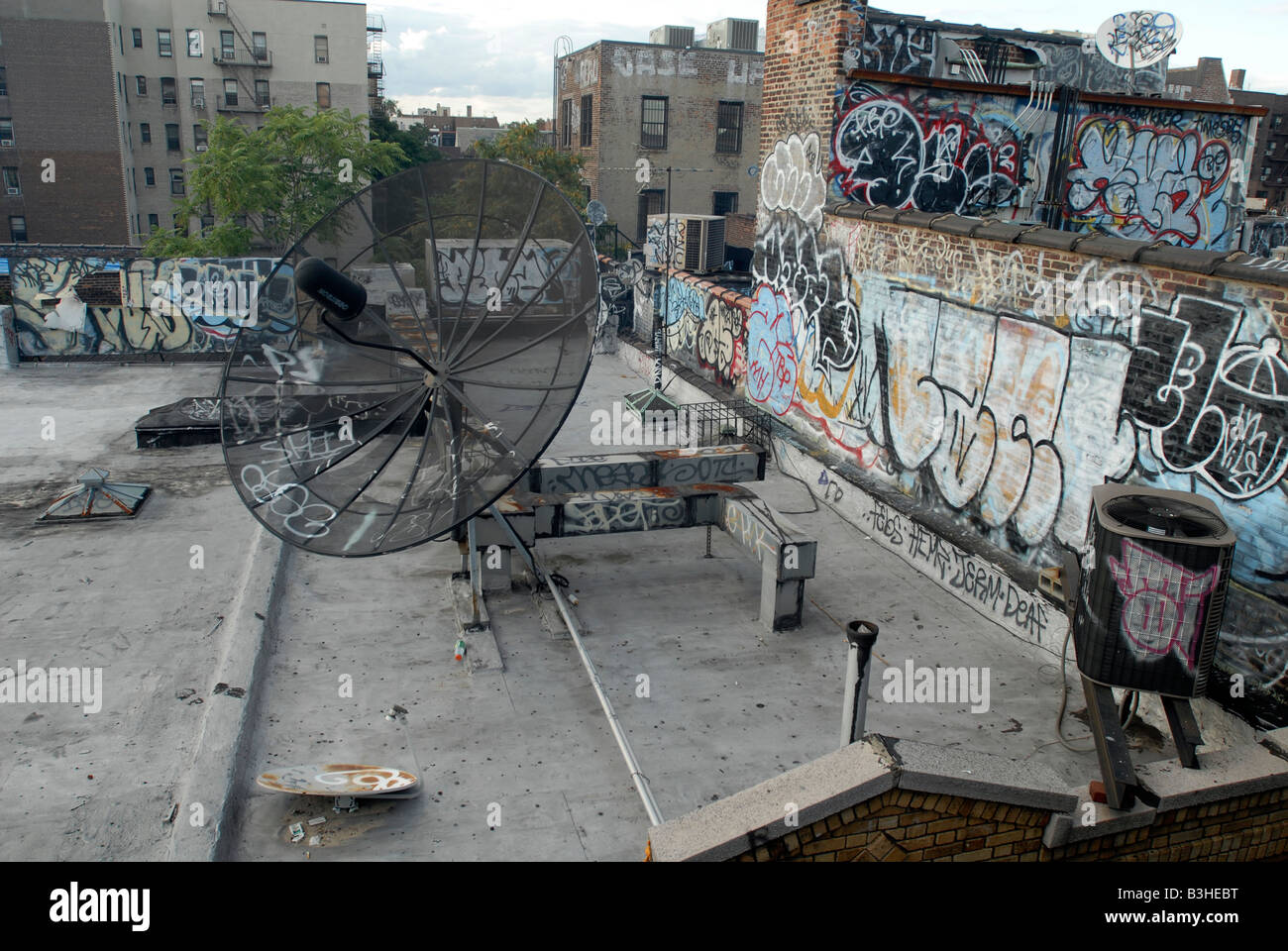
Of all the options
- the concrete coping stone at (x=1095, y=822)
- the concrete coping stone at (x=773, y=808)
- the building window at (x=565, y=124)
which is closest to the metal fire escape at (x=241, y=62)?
the building window at (x=565, y=124)

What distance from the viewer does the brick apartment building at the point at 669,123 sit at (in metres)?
47.1

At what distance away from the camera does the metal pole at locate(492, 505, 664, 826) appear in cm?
839

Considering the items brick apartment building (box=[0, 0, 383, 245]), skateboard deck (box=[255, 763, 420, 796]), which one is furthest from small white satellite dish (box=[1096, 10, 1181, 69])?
brick apartment building (box=[0, 0, 383, 245])

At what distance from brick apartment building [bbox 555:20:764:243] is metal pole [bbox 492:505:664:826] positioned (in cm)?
3745

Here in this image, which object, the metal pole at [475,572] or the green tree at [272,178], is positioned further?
the green tree at [272,178]

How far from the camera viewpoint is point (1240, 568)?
8.85 meters

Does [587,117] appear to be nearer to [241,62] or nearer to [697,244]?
[241,62]

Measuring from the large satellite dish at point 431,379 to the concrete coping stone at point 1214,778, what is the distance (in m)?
5.68

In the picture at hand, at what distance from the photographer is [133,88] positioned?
2296 inches

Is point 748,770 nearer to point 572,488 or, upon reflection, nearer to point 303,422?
point 572,488

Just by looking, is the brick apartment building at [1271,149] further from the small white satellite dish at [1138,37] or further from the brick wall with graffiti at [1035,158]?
the small white satellite dish at [1138,37]

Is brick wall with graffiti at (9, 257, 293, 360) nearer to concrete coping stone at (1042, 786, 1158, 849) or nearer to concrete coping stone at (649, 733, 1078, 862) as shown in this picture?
concrete coping stone at (649, 733, 1078, 862)

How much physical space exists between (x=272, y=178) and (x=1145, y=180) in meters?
33.9
